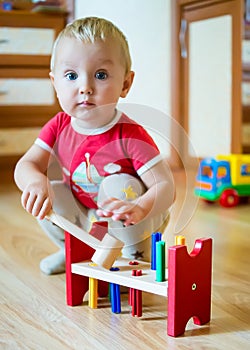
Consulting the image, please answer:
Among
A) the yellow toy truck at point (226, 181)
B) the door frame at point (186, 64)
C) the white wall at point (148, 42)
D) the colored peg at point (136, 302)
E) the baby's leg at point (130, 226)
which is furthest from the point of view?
the white wall at point (148, 42)

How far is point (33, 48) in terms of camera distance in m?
2.71

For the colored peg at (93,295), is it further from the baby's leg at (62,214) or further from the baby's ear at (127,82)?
the baby's ear at (127,82)

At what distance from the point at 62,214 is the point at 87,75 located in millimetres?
277

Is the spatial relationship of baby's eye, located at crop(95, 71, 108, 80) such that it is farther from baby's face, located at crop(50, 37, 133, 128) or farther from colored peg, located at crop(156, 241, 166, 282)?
colored peg, located at crop(156, 241, 166, 282)

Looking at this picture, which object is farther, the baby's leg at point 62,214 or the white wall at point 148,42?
the white wall at point 148,42

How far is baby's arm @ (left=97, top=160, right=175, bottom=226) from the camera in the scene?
833 millimetres

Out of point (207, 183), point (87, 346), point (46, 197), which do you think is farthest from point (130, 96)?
point (87, 346)

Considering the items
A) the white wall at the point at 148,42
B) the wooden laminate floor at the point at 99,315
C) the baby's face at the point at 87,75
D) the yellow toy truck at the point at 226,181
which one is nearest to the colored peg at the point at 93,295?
the wooden laminate floor at the point at 99,315

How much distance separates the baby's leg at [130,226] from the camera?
0.97 metres

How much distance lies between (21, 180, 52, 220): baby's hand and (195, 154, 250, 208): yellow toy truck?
3.27 feet

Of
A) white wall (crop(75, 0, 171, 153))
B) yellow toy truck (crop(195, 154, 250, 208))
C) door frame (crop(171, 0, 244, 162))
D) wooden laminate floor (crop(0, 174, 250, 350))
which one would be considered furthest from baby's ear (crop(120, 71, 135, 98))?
white wall (crop(75, 0, 171, 153))

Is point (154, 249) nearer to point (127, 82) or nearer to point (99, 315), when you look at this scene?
point (99, 315)

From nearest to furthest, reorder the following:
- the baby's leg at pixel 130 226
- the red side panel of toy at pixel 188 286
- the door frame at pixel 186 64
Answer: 1. the red side panel of toy at pixel 188 286
2. the baby's leg at pixel 130 226
3. the door frame at pixel 186 64

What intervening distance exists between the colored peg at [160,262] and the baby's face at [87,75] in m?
0.26
